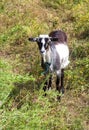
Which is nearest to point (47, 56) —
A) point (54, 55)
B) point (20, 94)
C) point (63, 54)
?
Answer: point (54, 55)

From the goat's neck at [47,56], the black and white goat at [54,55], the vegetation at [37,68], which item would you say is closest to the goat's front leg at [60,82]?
the black and white goat at [54,55]

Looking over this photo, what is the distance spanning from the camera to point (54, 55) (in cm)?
811

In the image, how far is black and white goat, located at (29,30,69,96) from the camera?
25.3 feet

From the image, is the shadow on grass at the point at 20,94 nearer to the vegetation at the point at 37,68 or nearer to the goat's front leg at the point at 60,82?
the vegetation at the point at 37,68

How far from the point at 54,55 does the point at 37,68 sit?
83 centimetres

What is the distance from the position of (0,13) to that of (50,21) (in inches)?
55.4

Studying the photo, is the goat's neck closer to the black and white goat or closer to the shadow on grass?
the black and white goat

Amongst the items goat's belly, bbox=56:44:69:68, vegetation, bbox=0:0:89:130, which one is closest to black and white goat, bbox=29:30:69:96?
goat's belly, bbox=56:44:69:68

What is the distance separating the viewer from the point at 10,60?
9359 millimetres

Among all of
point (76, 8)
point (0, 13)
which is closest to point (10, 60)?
point (0, 13)

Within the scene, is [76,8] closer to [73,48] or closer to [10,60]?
[73,48]

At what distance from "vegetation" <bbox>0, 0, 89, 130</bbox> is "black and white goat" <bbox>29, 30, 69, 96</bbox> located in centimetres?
26

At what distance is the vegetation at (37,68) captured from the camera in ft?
20.6

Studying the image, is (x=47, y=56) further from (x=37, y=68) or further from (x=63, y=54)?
(x=37, y=68)
